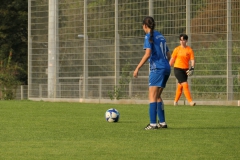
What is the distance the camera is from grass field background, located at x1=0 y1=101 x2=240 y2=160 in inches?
358

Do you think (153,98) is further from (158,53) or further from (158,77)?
(158,53)

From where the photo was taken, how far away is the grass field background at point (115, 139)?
29.9ft

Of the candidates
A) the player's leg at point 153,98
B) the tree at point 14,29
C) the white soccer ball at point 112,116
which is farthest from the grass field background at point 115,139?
the tree at point 14,29

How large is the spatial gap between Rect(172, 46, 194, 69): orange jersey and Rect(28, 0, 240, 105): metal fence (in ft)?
10.8

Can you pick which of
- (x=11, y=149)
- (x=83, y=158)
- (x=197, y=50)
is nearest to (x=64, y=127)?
(x=11, y=149)

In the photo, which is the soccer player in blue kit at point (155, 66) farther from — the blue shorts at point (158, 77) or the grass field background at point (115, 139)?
the grass field background at point (115, 139)

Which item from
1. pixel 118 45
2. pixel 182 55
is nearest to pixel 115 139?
pixel 182 55

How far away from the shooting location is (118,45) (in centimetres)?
2669

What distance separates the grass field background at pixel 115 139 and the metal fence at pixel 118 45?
7.61m

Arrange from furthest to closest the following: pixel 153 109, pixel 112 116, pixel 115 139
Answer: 1. pixel 112 116
2. pixel 153 109
3. pixel 115 139

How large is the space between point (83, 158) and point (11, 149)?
1421 mm

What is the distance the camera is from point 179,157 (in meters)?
8.81

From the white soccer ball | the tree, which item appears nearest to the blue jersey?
the white soccer ball

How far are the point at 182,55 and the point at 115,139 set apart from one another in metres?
9.86
